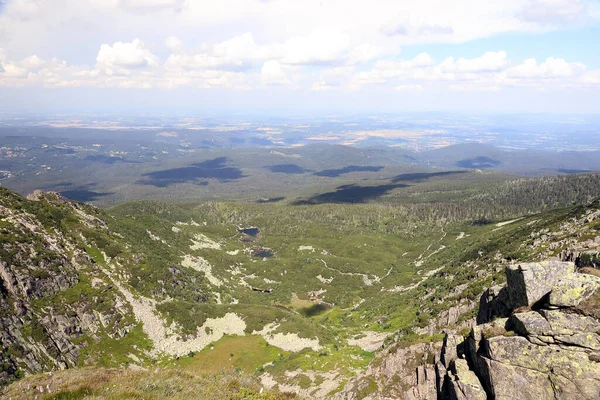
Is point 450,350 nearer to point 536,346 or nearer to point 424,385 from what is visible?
point 424,385

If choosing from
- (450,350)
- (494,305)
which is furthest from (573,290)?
(450,350)

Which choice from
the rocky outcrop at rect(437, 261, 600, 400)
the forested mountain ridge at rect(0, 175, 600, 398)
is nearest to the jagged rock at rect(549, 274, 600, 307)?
the rocky outcrop at rect(437, 261, 600, 400)

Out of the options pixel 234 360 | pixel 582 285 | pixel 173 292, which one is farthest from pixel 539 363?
pixel 173 292

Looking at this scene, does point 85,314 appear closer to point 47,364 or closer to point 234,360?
point 47,364

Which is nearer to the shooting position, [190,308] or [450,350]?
[450,350]

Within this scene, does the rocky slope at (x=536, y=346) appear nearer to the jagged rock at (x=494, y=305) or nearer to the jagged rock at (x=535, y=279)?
the jagged rock at (x=535, y=279)
